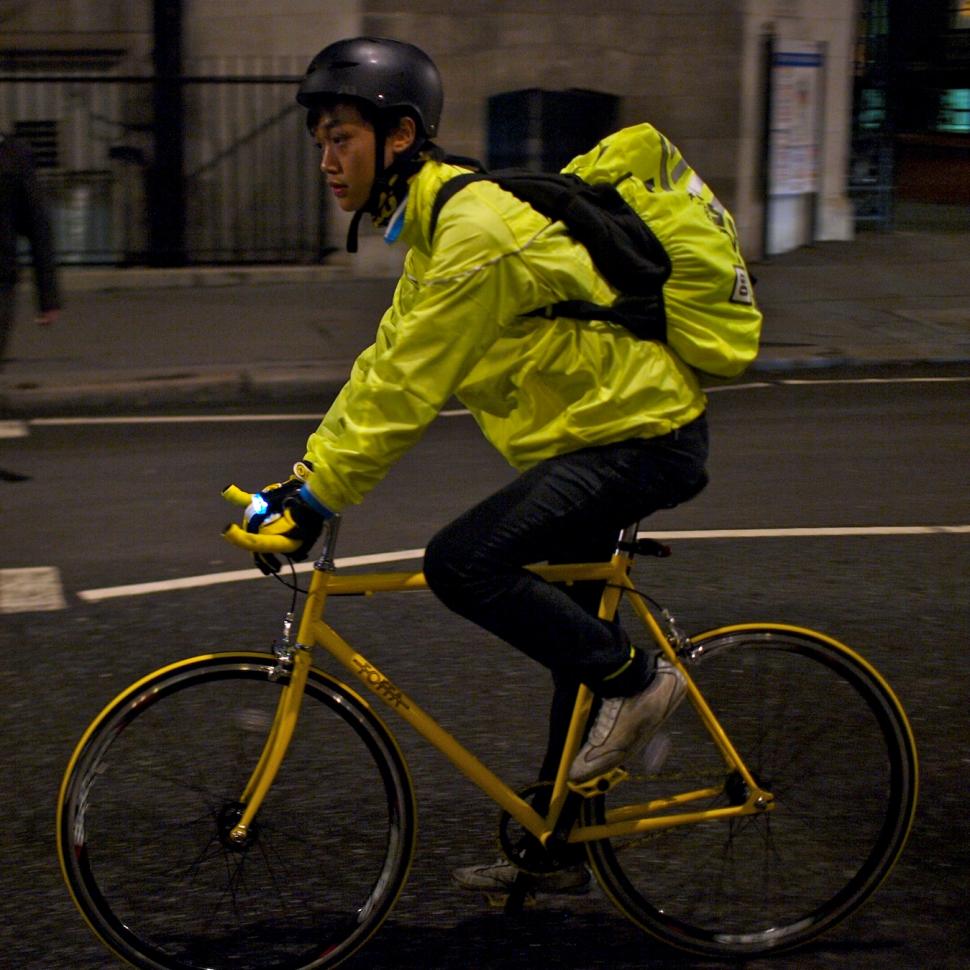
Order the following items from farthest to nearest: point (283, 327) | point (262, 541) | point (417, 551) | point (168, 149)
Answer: point (168, 149), point (283, 327), point (417, 551), point (262, 541)

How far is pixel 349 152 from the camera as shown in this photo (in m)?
3.27

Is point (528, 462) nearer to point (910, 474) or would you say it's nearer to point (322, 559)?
point (322, 559)

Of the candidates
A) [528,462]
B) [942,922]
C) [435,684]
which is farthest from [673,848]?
[435,684]

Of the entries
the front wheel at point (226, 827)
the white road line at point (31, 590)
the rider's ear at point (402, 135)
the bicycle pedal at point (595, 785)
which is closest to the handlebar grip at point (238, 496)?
the front wheel at point (226, 827)

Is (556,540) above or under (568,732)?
above

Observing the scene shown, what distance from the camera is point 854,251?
17031 mm

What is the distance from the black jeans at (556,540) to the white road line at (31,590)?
10.5ft

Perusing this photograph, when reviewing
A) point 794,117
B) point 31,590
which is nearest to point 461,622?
point 31,590

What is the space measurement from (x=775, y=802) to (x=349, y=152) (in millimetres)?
1627

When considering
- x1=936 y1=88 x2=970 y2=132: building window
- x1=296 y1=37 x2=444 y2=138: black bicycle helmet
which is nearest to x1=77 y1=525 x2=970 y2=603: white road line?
x1=296 y1=37 x2=444 y2=138: black bicycle helmet

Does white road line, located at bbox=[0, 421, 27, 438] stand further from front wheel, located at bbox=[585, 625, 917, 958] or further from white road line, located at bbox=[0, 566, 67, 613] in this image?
front wheel, located at bbox=[585, 625, 917, 958]

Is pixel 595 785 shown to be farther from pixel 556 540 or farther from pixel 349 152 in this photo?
pixel 349 152

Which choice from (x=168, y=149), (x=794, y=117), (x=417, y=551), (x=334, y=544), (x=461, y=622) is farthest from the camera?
(x=794, y=117)

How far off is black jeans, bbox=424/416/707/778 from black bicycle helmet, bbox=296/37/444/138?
0.73 meters
